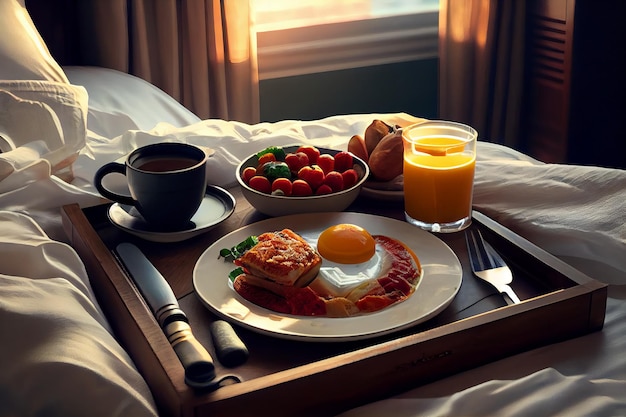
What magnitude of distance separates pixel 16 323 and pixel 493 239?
672mm

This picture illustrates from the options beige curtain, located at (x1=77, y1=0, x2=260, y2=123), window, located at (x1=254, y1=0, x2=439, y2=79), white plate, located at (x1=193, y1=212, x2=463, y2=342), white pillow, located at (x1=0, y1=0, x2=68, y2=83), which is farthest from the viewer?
window, located at (x1=254, y1=0, x2=439, y2=79)

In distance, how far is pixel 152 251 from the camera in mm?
1177

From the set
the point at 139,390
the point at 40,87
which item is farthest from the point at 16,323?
the point at 40,87

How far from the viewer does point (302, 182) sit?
1264 mm

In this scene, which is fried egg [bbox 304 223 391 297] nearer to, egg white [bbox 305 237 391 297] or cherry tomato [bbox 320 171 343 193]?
egg white [bbox 305 237 391 297]

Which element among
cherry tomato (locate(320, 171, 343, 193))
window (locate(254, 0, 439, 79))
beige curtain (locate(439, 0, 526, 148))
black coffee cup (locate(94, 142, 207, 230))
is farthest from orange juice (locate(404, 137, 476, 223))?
beige curtain (locate(439, 0, 526, 148))

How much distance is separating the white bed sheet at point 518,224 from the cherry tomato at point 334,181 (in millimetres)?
240

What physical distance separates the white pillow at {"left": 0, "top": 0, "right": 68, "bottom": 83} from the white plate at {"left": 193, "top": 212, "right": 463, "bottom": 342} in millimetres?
702

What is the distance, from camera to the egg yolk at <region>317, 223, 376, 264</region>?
1.08m

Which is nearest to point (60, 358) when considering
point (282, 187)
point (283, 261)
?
point (283, 261)

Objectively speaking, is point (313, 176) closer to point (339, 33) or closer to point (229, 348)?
point (229, 348)

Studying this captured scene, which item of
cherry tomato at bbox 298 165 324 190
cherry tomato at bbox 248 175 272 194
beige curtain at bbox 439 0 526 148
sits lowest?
beige curtain at bbox 439 0 526 148

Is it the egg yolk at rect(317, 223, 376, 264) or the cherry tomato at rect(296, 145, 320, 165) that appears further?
the cherry tomato at rect(296, 145, 320, 165)

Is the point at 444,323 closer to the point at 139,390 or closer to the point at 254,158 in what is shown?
the point at 139,390
